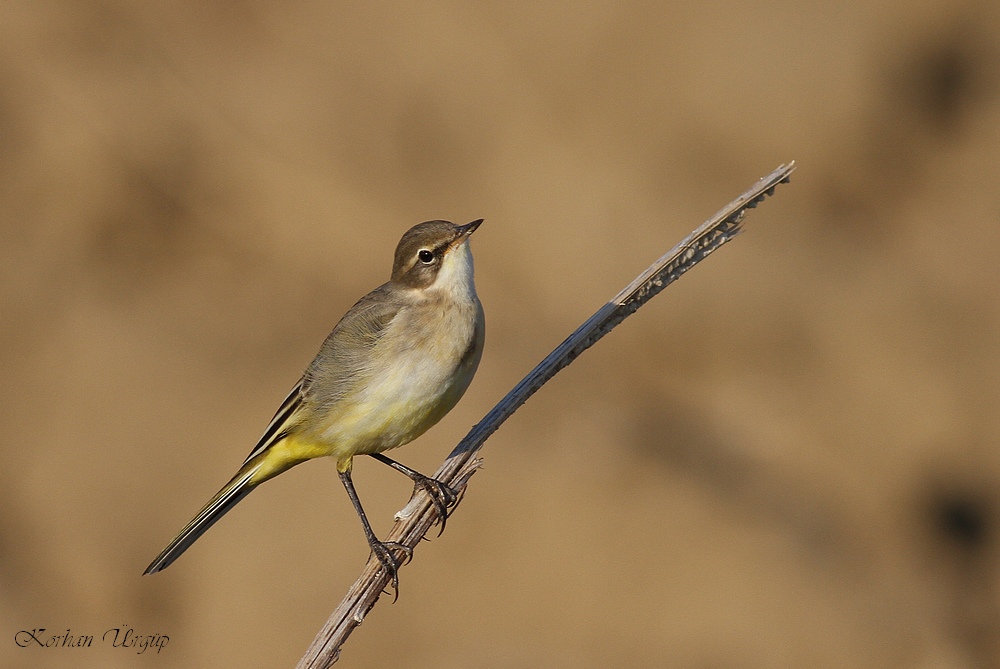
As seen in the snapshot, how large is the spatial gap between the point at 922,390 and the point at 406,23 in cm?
926

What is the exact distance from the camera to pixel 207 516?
21.1 feet

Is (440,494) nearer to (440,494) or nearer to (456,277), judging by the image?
(440,494)

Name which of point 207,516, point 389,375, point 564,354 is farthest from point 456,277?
point 207,516

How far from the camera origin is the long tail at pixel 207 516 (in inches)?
248

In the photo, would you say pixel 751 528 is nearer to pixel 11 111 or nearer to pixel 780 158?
pixel 780 158

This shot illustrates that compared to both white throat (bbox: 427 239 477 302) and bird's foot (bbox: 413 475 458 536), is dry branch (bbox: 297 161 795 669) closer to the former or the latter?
bird's foot (bbox: 413 475 458 536)

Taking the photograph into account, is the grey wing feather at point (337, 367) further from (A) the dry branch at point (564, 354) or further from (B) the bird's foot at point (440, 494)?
(A) the dry branch at point (564, 354)

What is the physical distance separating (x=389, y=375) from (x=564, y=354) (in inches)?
54.6

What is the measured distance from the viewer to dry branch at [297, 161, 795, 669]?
17.1ft

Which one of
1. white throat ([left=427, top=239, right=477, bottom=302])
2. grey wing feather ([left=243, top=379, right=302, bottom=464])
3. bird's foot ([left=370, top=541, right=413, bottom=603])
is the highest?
white throat ([left=427, top=239, right=477, bottom=302])

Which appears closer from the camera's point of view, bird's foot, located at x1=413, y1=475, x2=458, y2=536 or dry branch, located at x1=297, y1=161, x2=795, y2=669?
dry branch, located at x1=297, y1=161, x2=795, y2=669

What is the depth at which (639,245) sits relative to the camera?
14.4m
